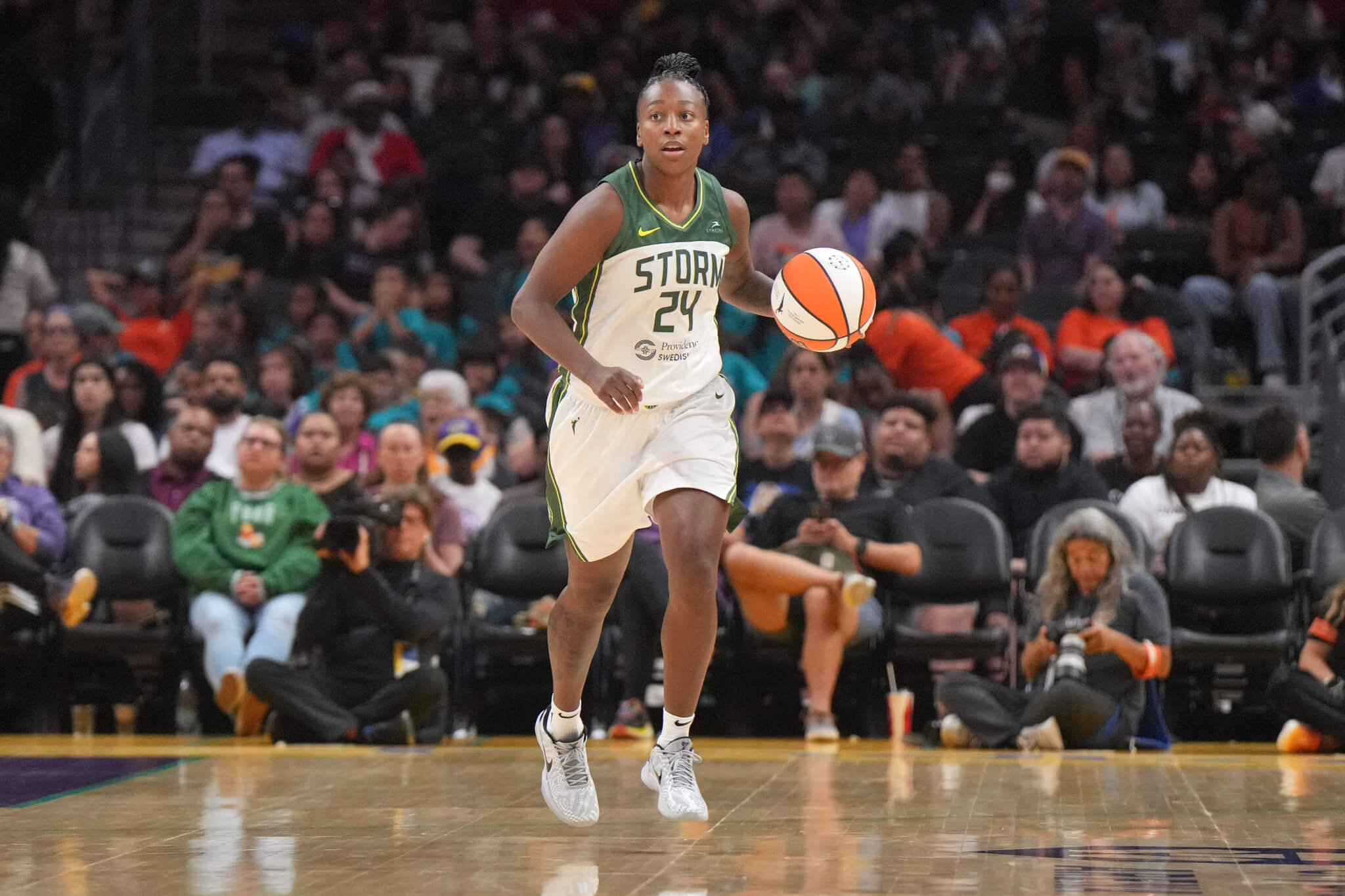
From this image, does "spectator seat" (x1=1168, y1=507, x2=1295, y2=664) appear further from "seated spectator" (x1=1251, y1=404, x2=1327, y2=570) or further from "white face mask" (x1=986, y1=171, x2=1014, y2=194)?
"white face mask" (x1=986, y1=171, x2=1014, y2=194)

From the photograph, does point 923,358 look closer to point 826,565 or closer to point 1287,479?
point 1287,479

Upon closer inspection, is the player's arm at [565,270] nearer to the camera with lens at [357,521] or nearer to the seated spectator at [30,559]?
the camera with lens at [357,521]

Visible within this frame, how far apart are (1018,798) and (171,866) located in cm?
285

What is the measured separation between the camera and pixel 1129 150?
14102mm

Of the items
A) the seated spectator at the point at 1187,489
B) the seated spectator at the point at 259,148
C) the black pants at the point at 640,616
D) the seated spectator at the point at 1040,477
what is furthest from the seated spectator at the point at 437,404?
the seated spectator at the point at 259,148

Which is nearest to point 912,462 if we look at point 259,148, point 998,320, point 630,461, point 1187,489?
point 1187,489

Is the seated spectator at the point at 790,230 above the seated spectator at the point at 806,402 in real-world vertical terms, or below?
above

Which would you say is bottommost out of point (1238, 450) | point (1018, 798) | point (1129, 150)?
point (1018, 798)

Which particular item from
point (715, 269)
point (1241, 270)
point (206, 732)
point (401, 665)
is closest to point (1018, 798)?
point (715, 269)

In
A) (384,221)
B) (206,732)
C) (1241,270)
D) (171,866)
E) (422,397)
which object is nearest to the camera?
(171,866)

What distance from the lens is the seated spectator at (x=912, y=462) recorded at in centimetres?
976

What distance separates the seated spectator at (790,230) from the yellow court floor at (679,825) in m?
5.52

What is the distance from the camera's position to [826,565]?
9086 mm

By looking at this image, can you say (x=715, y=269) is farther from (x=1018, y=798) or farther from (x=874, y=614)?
(x=874, y=614)
